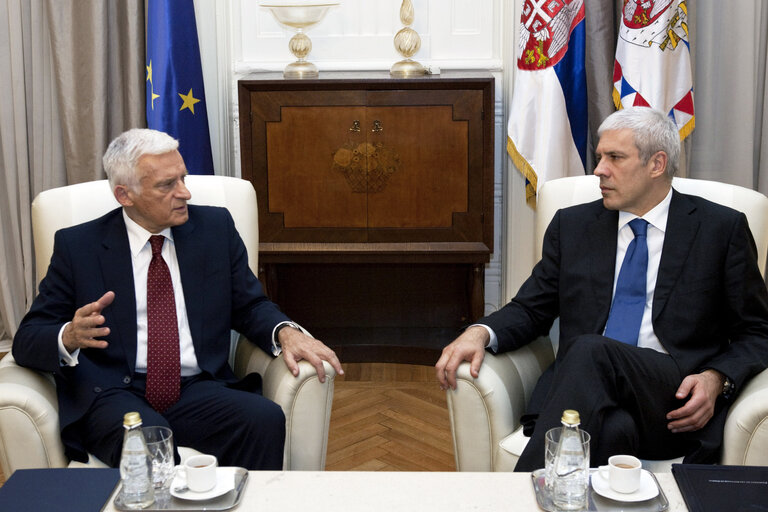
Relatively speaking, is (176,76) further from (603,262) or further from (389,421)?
(603,262)

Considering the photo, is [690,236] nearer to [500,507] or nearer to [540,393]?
[540,393]

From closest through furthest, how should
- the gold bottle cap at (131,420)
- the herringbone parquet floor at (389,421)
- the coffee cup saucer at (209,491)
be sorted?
the gold bottle cap at (131,420) < the coffee cup saucer at (209,491) < the herringbone parquet floor at (389,421)

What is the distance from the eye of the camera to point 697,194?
2.58 m

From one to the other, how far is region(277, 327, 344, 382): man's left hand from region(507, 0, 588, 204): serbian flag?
1753 millimetres

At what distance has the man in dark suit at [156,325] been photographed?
7.16 ft

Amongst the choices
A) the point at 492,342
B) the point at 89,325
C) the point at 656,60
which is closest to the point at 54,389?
the point at 89,325

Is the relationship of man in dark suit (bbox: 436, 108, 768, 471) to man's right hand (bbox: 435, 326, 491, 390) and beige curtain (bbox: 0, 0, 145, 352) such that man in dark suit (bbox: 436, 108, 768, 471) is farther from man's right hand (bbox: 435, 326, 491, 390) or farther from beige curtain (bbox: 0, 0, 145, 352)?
beige curtain (bbox: 0, 0, 145, 352)

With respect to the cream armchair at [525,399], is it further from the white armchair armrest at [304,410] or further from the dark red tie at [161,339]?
the dark red tie at [161,339]

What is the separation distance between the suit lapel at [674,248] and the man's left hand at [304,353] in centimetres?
83

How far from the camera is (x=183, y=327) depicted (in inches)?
94.4

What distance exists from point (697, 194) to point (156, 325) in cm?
152

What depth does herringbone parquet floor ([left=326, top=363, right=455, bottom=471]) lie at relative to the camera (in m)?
3.07

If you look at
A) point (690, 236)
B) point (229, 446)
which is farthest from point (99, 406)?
point (690, 236)

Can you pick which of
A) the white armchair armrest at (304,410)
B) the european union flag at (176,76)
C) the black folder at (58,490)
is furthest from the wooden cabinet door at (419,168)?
the black folder at (58,490)
